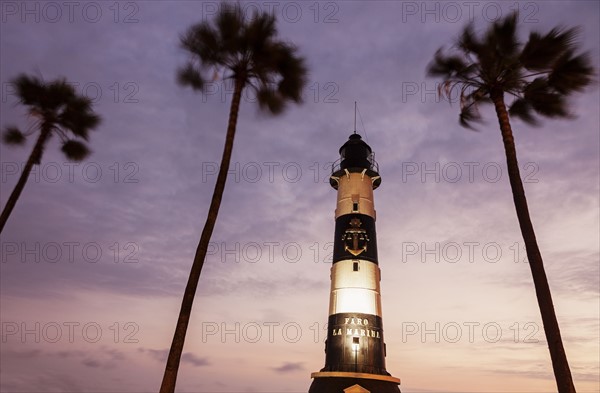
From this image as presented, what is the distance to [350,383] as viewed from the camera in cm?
2883

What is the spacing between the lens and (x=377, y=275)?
107 feet

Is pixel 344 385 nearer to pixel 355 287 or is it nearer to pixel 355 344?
pixel 355 344

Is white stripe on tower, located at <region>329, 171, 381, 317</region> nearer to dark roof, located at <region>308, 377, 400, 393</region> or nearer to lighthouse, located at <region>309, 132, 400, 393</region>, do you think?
lighthouse, located at <region>309, 132, 400, 393</region>

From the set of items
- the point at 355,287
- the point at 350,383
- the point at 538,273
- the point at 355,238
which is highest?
the point at 355,238

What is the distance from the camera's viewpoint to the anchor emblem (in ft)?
106

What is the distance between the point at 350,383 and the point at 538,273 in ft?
55.2

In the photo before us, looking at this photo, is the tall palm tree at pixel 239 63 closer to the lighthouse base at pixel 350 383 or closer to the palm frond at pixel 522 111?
the palm frond at pixel 522 111

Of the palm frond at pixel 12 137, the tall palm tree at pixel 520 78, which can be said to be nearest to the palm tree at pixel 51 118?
the palm frond at pixel 12 137

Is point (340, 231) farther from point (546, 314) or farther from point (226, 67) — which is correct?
point (546, 314)

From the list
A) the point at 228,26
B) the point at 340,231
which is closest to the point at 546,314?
the point at 228,26

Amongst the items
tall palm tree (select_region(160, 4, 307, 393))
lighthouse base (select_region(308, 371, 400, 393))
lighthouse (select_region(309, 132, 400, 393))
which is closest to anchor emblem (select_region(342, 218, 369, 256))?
lighthouse (select_region(309, 132, 400, 393))

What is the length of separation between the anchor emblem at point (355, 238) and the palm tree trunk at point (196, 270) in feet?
50.3

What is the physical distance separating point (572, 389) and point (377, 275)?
19.1 metres

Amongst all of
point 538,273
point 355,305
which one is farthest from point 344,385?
point 538,273
